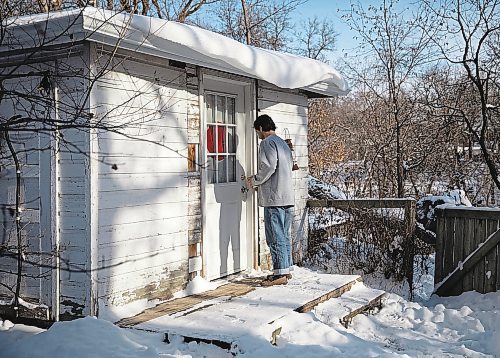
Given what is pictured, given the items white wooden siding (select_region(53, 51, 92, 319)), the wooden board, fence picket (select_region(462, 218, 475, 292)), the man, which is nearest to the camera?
the wooden board

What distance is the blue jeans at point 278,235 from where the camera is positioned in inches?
233

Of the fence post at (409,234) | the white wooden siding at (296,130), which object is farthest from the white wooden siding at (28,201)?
the fence post at (409,234)

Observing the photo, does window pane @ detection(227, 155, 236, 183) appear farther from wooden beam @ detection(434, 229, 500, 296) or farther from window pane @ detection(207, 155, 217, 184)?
wooden beam @ detection(434, 229, 500, 296)

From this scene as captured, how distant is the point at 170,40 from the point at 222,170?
6.57ft

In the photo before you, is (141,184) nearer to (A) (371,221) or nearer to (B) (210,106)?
(B) (210,106)

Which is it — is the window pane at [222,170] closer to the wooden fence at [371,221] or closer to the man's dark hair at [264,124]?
the man's dark hair at [264,124]

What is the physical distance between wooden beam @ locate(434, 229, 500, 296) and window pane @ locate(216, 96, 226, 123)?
320 cm

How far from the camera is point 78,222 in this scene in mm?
4570

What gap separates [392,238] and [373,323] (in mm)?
2051

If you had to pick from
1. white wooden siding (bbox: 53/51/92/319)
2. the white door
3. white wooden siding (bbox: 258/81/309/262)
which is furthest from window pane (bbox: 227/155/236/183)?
white wooden siding (bbox: 53/51/92/319)

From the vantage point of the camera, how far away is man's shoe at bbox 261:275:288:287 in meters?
5.90

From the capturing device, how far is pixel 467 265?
6.48 m

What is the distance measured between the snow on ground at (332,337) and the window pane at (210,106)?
1741 millimetres

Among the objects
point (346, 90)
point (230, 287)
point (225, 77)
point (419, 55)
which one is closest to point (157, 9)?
point (419, 55)
